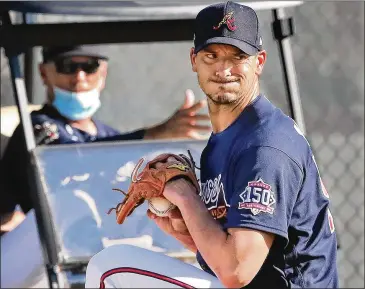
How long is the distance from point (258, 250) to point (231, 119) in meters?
0.34

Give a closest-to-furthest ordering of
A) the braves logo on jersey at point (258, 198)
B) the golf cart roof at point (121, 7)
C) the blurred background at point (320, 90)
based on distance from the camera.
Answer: the braves logo on jersey at point (258, 198), the golf cart roof at point (121, 7), the blurred background at point (320, 90)

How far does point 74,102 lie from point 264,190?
90.2 inches

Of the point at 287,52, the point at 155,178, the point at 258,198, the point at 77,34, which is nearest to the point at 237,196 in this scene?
the point at 258,198

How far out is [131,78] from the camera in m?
6.20

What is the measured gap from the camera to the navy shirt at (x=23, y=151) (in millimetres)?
4426

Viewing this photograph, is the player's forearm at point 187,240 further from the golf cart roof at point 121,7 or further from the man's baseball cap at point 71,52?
the man's baseball cap at point 71,52

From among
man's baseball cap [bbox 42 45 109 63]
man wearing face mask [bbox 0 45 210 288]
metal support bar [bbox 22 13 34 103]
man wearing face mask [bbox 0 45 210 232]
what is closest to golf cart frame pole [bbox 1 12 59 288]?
man wearing face mask [bbox 0 45 210 288]

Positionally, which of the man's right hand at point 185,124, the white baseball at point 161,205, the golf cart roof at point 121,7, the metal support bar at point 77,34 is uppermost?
the golf cart roof at point 121,7

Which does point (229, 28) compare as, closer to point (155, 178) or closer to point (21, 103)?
point (155, 178)

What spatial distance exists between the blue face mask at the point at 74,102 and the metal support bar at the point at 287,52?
77 centimetres

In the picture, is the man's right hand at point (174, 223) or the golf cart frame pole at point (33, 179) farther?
the golf cart frame pole at point (33, 179)

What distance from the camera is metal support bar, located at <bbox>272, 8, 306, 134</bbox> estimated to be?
4277 mm

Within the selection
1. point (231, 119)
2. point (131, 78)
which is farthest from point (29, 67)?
point (231, 119)

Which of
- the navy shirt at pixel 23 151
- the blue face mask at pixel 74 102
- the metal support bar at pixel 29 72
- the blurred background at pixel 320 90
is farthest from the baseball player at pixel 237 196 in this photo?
the blurred background at pixel 320 90
